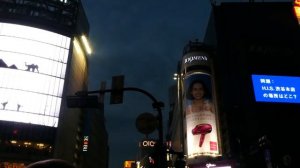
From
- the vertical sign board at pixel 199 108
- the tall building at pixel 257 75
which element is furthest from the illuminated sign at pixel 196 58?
the tall building at pixel 257 75

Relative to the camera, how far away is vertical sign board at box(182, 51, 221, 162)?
38906mm

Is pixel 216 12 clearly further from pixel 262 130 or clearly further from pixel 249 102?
pixel 262 130

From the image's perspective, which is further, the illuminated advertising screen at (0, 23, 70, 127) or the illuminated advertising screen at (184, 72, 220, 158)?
the illuminated advertising screen at (0, 23, 70, 127)

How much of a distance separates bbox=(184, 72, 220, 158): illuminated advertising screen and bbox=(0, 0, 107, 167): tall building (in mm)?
30221

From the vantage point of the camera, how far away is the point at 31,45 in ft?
215

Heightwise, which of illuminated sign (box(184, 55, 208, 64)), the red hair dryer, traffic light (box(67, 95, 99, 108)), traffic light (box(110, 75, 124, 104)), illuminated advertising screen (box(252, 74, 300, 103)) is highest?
illuminated sign (box(184, 55, 208, 64))

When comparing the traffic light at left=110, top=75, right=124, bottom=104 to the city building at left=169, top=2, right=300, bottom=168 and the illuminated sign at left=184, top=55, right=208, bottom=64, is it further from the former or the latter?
the illuminated sign at left=184, top=55, right=208, bottom=64

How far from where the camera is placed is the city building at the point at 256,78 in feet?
110

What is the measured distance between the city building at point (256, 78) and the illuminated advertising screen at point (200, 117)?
4.39 feet

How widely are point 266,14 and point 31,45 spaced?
43841mm

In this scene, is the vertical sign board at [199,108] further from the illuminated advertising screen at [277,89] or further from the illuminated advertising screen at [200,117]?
the illuminated advertising screen at [277,89]

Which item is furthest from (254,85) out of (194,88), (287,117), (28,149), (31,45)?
(31,45)

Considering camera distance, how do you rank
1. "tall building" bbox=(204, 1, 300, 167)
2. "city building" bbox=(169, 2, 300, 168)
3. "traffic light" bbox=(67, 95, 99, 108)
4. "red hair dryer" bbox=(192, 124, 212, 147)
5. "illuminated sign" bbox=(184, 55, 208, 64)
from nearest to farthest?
"traffic light" bbox=(67, 95, 99, 108), "city building" bbox=(169, 2, 300, 168), "tall building" bbox=(204, 1, 300, 167), "red hair dryer" bbox=(192, 124, 212, 147), "illuminated sign" bbox=(184, 55, 208, 64)

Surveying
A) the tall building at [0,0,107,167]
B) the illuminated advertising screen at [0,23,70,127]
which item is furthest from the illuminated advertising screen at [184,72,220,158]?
the illuminated advertising screen at [0,23,70,127]
